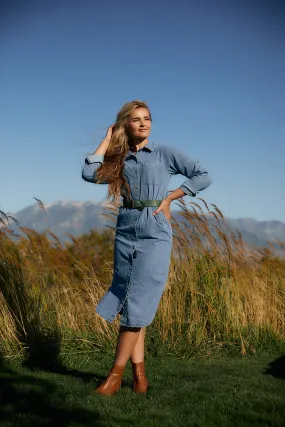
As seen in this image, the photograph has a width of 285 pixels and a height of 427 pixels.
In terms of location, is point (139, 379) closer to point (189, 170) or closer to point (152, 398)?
point (152, 398)

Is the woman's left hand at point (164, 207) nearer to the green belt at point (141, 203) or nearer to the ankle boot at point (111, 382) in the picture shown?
the green belt at point (141, 203)

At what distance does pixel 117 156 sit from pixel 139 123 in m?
0.27

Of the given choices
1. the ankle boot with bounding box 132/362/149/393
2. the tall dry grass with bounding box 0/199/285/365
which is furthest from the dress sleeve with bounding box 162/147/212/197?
the tall dry grass with bounding box 0/199/285/365

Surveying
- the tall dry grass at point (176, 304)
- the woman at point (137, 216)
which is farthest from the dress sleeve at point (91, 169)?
the tall dry grass at point (176, 304)

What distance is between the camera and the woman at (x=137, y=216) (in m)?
3.86

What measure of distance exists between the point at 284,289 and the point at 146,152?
3.49m

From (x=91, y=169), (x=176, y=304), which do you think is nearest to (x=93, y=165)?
(x=91, y=169)

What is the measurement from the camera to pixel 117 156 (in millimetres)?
4059

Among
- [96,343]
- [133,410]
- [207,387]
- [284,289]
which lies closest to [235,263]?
[284,289]

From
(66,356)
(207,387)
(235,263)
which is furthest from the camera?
(235,263)

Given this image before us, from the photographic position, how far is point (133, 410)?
12.0ft

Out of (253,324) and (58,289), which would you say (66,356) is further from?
(253,324)

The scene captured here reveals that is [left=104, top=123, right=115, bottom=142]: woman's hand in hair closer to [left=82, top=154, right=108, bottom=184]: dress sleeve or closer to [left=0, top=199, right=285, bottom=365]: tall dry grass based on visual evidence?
[left=82, top=154, right=108, bottom=184]: dress sleeve

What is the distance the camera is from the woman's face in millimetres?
4016
